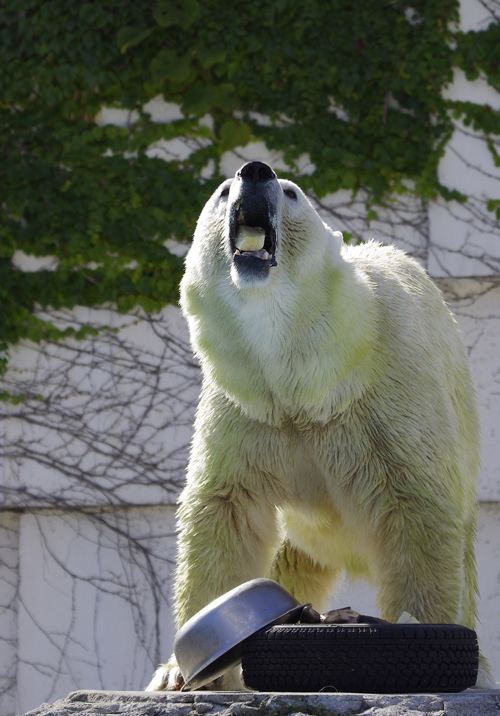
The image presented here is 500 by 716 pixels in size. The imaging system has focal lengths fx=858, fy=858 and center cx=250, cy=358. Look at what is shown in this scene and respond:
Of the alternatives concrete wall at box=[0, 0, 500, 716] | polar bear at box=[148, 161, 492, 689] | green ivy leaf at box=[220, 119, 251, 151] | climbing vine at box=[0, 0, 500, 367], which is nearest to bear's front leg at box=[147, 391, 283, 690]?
polar bear at box=[148, 161, 492, 689]

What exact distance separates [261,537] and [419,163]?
10.6 feet

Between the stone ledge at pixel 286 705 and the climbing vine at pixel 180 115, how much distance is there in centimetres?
367

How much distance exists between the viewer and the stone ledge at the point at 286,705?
5.41 ft

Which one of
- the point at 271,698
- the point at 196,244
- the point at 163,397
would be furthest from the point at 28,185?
the point at 271,698

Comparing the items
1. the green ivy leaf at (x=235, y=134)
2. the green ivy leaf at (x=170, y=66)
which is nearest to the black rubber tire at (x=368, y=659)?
the green ivy leaf at (x=235, y=134)

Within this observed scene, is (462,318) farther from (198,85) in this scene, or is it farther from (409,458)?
(409,458)

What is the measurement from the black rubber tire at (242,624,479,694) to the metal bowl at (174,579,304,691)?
8 centimetres

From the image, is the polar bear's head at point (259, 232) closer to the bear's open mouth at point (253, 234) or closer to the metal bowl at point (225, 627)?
the bear's open mouth at point (253, 234)

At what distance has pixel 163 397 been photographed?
17.6 feet

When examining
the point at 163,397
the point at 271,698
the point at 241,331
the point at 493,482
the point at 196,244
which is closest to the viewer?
the point at 271,698

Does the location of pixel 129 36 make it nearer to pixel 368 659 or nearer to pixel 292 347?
pixel 292 347

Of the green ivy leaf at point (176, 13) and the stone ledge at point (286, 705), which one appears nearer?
the stone ledge at point (286, 705)

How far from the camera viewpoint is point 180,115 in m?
5.52

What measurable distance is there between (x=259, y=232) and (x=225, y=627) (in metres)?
1.06
